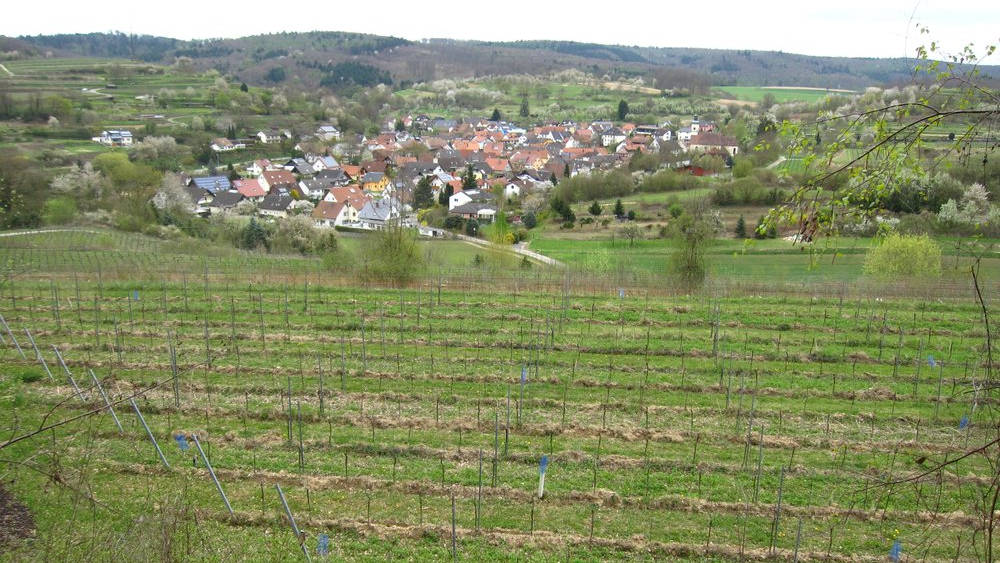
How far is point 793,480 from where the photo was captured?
34.2 feet

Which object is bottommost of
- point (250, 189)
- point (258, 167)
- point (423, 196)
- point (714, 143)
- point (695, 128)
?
point (250, 189)

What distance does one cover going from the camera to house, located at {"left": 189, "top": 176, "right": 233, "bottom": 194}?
57.5 m

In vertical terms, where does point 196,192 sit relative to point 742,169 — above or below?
below

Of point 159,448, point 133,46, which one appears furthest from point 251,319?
point 133,46

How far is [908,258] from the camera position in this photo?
26078 millimetres

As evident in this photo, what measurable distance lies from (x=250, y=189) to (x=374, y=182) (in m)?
12.3

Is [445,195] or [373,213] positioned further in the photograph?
[445,195]

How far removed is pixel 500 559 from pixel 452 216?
44151 mm

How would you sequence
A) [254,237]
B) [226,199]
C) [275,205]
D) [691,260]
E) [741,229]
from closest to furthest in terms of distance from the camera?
[691,260] → [254,237] → [741,229] → [226,199] → [275,205]

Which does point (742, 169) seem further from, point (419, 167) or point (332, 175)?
point (332, 175)

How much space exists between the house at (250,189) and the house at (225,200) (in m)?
1.24

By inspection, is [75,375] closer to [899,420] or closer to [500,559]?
[500,559]

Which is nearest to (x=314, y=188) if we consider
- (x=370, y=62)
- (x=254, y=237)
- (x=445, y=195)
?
(x=445, y=195)

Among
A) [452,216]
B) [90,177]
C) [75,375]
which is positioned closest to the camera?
[75,375]
